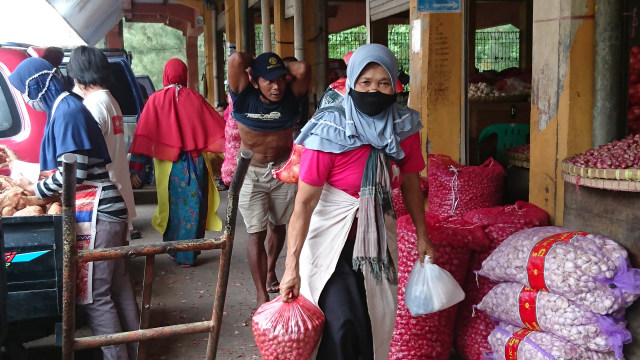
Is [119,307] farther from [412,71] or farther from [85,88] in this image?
[412,71]

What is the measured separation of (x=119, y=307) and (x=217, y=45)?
15335mm

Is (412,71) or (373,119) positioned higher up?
(412,71)

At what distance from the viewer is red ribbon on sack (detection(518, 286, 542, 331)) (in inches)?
133

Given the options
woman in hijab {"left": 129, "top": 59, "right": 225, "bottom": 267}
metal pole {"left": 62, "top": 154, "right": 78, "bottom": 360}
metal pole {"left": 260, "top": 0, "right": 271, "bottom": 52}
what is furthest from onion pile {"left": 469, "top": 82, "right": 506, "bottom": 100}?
metal pole {"left": 260, "top": 0, "right": 271, "bottom": 52}

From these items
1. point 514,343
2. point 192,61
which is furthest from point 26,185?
point 192,61

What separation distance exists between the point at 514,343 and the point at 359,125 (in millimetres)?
1417

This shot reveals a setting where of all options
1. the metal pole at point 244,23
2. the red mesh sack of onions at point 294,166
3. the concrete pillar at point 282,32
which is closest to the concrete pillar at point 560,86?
the red mesh sack of onions at point 294,166

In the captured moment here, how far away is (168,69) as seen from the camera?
21.0 feet

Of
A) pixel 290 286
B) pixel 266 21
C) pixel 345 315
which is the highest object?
pixel 266 21

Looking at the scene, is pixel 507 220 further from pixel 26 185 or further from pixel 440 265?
pixel 26 185

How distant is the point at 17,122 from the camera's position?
5.00 m

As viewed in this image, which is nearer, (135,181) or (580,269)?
(580,269)

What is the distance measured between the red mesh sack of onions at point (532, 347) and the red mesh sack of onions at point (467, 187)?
1594 mm

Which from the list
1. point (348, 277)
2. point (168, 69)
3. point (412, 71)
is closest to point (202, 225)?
point (168, 69)
